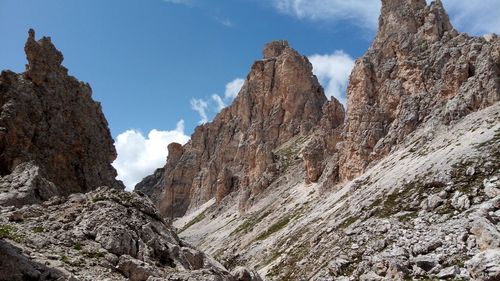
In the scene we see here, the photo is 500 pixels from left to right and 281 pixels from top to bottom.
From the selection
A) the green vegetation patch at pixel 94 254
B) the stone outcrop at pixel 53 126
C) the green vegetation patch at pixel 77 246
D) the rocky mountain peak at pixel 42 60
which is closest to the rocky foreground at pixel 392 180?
the green vegetation patch at pixel 94 254

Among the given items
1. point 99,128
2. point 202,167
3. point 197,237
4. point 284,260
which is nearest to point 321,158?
point 197,237

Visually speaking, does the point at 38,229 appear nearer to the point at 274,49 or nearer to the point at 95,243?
the point at 95,243

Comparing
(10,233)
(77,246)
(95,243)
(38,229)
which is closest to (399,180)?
(95,243)

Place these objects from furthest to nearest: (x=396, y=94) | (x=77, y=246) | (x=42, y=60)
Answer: (x=396, y=94)
(x=42, y=60)
(x=77, y=246)

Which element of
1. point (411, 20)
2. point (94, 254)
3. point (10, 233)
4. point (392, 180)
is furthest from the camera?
point (411, 20)

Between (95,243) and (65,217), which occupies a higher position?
(65,217)

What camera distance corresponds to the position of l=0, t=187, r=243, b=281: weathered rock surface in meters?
16.6

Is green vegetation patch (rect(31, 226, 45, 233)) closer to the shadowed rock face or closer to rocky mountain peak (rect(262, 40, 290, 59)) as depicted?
the shadowed rock face

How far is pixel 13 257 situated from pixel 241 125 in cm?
16352

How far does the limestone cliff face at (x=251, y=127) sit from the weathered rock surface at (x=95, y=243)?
112 m

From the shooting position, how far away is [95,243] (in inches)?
784

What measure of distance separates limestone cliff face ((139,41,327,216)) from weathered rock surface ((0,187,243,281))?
112 metres

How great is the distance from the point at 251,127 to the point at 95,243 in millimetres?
145947

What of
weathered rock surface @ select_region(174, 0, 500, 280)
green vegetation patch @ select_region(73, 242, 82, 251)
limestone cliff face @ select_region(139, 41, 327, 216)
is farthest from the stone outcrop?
limestone cliff face @ select_region(139, 41, 327, 216)
